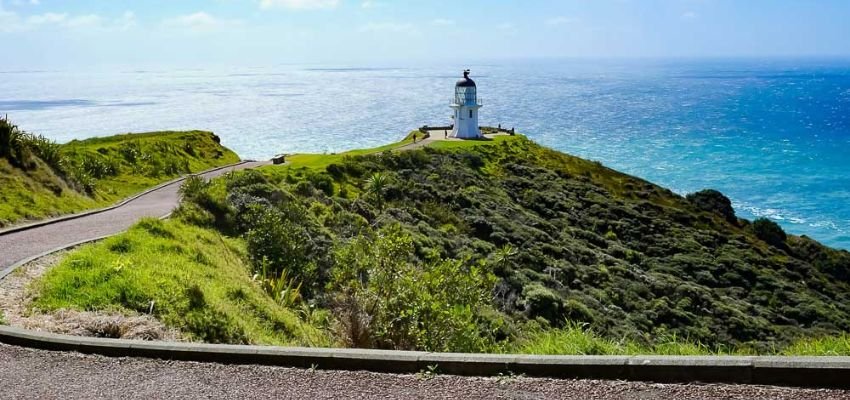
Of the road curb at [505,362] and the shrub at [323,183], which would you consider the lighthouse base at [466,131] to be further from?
the road curb at [505,362]

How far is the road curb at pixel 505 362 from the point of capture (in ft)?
20.8

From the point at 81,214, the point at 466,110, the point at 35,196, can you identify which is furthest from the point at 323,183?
the point at 466,110

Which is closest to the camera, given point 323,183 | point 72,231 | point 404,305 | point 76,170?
point 404,305

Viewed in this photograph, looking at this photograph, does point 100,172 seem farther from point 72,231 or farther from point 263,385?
point 263,385

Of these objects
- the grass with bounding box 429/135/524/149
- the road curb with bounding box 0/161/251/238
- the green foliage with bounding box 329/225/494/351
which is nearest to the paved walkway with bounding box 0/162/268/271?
the road curb with bounding box 0/161/251/238

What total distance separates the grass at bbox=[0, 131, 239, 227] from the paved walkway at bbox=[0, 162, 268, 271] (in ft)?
3.59

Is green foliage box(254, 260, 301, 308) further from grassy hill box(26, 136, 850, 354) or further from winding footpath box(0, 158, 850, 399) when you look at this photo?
winding footpath box(0, 158, 850, 399)

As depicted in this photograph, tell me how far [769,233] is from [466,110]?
2761cm

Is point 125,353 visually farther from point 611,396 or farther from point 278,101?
point 278,101

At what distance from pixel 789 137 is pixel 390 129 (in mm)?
66305

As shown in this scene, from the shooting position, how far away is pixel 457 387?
6.75m

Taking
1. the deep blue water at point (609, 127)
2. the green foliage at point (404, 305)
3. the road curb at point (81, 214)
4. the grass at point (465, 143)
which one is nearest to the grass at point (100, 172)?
the road curb at point (81, 214)

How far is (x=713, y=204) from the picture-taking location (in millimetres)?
56938

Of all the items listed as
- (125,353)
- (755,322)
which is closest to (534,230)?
(755,322)
